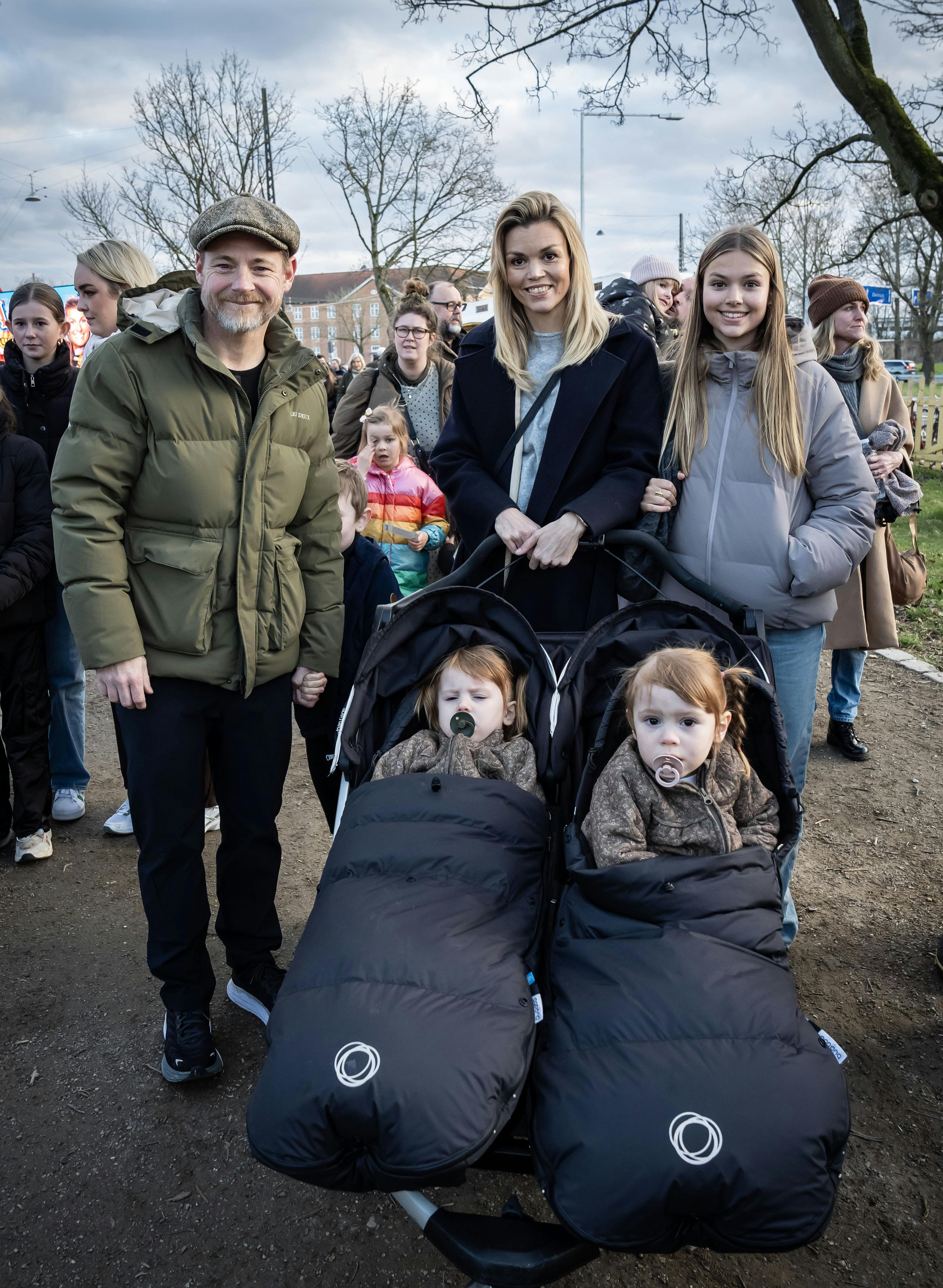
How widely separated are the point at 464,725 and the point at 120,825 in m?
2.49

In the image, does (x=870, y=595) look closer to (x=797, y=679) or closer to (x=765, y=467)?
(x=797, y=679)

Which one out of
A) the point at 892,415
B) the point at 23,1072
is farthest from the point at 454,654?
the point at 892,415

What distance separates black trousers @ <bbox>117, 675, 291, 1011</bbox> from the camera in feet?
8.30

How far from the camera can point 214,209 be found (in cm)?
246

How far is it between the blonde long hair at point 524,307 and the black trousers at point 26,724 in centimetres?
243

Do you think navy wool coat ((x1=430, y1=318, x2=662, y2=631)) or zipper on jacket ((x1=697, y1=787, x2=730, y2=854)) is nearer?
zipper on jacket ((x1=697, y1=787, x2=730, y2=854))

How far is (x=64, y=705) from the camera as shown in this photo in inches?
169

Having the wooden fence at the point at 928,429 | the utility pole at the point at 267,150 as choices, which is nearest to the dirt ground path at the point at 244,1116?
the wooden fence at the point at 928,429

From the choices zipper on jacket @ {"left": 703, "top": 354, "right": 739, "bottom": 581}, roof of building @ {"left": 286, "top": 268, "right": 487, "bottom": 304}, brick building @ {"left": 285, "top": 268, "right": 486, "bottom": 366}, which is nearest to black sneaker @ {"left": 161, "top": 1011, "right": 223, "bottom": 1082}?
zipper on jacket @ {"left": 703, "top": 354, "right": 739, "bottom": 581}

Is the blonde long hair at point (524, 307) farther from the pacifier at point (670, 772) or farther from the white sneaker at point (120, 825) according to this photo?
the white sneaker at point (120, 825)

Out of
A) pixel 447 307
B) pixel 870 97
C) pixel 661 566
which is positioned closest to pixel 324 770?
pixel 661 566

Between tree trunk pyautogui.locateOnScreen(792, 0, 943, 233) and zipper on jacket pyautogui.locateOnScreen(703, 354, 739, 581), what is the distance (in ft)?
17.9

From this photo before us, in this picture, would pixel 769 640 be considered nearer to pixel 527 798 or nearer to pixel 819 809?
pixel 527 798

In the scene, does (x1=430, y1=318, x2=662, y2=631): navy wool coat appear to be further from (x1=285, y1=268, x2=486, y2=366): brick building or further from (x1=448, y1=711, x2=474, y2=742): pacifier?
(x1=285, y1=268, x2=486, y2=366): brick building
